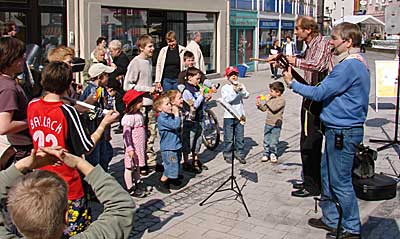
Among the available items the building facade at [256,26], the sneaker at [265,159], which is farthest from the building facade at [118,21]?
the sneaker at [265,159]

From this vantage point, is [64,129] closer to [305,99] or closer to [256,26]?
[305,99]

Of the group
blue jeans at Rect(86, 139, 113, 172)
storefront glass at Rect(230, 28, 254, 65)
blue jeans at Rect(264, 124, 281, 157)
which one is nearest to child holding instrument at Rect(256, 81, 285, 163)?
blue jeans at Rect(264, 124, 281, 157)

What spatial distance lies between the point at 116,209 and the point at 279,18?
27371mm

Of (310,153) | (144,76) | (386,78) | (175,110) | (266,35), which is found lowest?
(310,153)

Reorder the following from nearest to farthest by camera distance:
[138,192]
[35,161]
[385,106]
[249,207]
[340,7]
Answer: [35,161]
[249,207]
[138,192]
[385,106]
[340,7]

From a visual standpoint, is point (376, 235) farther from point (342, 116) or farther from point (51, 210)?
point (51, 210)

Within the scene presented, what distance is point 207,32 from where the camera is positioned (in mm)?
20750

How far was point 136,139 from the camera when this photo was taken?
21.0ft

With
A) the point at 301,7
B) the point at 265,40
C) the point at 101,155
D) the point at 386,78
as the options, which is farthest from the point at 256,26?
the point at 101,155

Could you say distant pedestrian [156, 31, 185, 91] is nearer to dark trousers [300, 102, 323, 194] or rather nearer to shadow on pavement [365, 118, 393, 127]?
dark trousers [300, 102, 323, 194]

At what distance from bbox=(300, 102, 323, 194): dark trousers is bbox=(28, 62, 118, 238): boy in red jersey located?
Answer: 10.7ft

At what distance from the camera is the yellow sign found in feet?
43.7

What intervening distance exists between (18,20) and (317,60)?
8689 mm

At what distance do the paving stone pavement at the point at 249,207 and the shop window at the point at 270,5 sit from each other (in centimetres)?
1860
